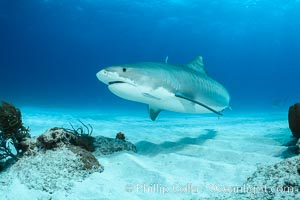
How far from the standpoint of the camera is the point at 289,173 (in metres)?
3.12

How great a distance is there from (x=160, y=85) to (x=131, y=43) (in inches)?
4185

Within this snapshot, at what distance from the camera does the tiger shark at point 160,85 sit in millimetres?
5164

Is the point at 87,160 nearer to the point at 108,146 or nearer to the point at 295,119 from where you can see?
the point at 108,146

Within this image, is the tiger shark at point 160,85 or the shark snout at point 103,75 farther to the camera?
the tiger shark at point 160,85

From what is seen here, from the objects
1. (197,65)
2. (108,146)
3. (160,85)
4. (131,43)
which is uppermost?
(131,43)

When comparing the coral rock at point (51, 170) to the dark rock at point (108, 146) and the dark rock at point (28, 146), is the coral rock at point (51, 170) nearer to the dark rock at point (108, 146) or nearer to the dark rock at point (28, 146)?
the dark rock at point (28, 146)

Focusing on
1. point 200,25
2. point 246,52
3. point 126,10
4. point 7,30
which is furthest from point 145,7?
point 246,52

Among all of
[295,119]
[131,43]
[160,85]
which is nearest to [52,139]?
[160,85]

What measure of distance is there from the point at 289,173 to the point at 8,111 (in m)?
4.73

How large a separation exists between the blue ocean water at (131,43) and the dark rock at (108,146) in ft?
58.8

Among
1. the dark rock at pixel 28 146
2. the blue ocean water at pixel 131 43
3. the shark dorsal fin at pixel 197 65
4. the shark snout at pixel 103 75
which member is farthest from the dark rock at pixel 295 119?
the blue ocean water at pixel 131 43

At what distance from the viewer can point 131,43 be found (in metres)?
109

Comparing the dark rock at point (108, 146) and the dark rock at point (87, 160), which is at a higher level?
the dark rock at point (108, 146)

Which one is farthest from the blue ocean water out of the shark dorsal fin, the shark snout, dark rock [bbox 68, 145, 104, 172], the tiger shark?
dark rock [bbox 68, 145, 104, 172]
